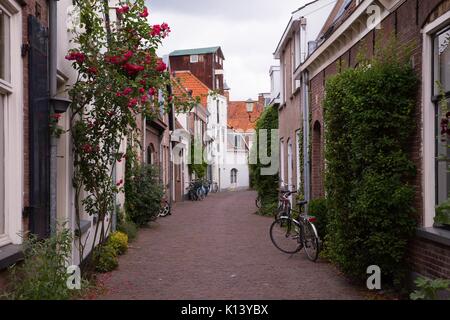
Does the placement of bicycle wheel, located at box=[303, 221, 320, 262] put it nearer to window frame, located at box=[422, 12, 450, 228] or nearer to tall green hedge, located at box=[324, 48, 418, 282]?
tall green hedge, located at box=[324, 48, 418, 282]

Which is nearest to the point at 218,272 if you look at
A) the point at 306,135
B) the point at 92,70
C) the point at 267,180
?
the point at 92,70

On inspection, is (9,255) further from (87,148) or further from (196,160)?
(196,160)

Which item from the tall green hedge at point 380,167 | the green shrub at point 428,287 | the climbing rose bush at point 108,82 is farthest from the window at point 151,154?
the green shrub at point 428,287

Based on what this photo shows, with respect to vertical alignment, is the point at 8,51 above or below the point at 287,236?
above

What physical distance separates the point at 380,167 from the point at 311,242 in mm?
3479

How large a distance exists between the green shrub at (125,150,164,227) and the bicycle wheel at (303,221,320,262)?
230 inches

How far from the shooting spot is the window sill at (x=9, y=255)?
197 inches

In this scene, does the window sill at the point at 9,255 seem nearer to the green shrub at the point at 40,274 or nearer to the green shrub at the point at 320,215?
the green shrub at the point at 40,274

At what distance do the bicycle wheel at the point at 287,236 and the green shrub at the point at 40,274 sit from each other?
576cm

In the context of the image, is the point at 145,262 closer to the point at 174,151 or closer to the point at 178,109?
the point at 178,109

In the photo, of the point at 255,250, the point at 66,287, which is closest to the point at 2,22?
the point at 66,287

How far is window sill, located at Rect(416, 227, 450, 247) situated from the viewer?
19.5 feet

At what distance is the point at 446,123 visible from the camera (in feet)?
17.5

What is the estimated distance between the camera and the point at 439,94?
248 inches
